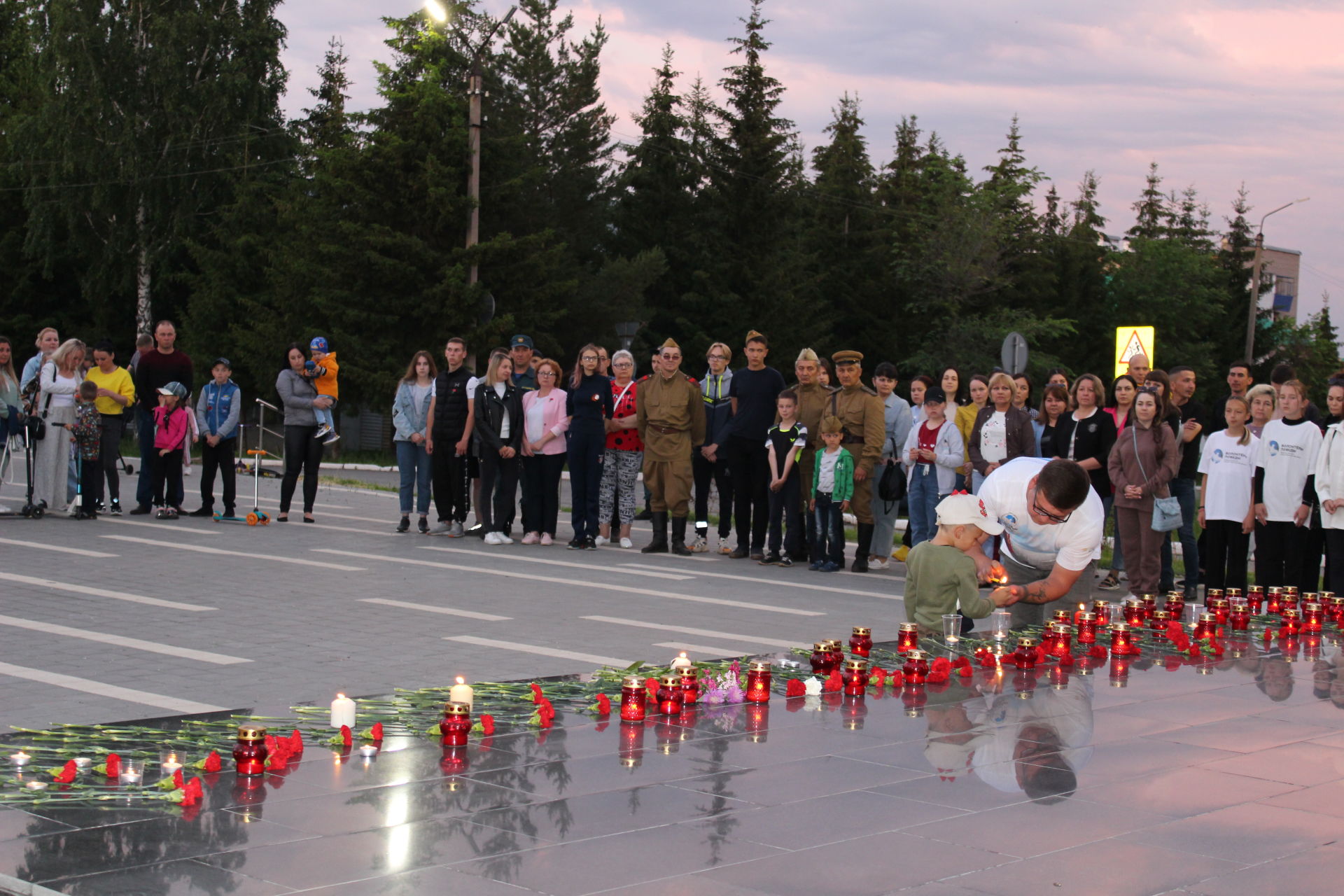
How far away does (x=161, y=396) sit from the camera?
16.1 m

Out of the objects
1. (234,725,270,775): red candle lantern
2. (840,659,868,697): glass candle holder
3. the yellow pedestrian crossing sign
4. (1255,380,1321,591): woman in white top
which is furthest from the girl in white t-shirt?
(234,725,270,775): red candle lantern

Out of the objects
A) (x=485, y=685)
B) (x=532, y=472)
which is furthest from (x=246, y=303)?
(x=485, y=685)

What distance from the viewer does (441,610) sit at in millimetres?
10211

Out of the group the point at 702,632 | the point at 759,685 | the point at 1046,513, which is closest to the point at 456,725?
the point at 759,685

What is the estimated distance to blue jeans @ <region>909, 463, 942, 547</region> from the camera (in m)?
13.5

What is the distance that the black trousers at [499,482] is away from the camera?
14750 millimetres

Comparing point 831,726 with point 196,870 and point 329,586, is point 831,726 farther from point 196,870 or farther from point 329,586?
point 329,586

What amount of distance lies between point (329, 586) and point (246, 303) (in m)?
32.6

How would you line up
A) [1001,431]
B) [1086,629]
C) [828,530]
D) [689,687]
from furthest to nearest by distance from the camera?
1. [828,530]
2. [1001,431]
3. [1086,629]
4. [689,687]

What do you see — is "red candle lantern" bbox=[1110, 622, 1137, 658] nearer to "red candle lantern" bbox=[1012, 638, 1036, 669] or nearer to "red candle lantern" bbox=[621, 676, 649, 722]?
"red candle lantern" bbox=[1012, 638, 1036, 669]

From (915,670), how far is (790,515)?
6702 mm

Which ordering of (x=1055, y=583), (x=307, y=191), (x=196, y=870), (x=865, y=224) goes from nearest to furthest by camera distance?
(x=196, y=870) < (x=1055, y=583) < (x=307, y=191) < (x=865, y=224)

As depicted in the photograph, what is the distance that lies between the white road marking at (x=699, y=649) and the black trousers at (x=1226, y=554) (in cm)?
504

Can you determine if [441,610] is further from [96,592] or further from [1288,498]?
[1288,498]
